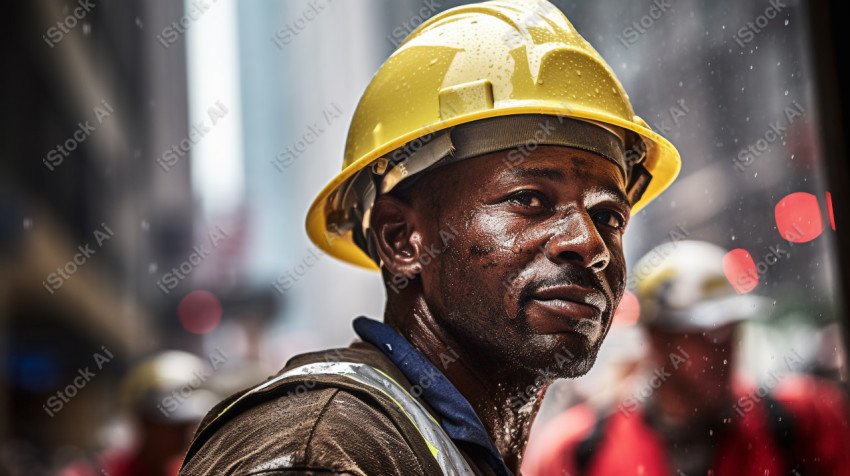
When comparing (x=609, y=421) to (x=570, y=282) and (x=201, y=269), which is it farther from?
(x=201, y=269)

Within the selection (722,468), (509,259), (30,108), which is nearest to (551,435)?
(722,468)

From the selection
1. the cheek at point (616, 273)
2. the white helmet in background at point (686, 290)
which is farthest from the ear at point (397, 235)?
the white helmet in background at point (686, 290)

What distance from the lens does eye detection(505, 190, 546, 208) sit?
2.42 metres

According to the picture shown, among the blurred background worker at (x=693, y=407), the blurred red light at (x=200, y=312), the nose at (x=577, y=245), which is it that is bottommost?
the blurred red light at (x=200, y=312)

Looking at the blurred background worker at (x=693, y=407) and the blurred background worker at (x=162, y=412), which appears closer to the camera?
the blurred background worker at (x=693, y=407)

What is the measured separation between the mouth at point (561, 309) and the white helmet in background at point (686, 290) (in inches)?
95.0

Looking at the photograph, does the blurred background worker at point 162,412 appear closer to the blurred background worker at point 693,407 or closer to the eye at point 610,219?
the blurred background worker at point 693,407

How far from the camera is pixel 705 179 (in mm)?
4324

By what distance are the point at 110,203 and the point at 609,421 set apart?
15074mm

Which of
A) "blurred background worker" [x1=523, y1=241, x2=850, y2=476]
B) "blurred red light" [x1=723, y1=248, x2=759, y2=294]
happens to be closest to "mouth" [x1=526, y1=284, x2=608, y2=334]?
"blurred background worker" [x1=523, y1=241, x2=850, y2=476]

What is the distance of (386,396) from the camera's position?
1.89 metres

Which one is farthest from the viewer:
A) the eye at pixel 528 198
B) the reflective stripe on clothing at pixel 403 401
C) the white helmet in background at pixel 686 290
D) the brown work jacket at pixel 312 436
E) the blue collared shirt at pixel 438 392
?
the white helmet in background at pixel 686 290

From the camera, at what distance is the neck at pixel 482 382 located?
2459 mm

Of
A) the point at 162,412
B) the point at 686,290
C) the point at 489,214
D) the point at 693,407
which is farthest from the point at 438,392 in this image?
the point at 162,412
